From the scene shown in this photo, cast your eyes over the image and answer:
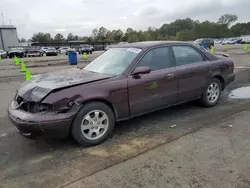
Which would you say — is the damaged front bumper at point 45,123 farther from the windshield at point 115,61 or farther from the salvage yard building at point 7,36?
the salvage yard building at point 7,36

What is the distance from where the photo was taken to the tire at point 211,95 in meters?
5.15

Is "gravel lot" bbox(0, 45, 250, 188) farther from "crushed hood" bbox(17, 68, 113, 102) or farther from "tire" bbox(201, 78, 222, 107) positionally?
"crushed hood" bbox(17, 68, 113, 102)

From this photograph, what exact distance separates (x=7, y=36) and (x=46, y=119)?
60.4 meters

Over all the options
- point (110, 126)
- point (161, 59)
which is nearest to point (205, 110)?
point (161, 59)

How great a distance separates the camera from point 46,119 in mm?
3209

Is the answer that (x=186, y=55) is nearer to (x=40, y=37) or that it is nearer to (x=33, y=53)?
(x=33, y=53)

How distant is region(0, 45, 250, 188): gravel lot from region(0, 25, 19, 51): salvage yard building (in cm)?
5785

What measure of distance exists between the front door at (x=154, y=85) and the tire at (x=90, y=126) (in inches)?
19.4

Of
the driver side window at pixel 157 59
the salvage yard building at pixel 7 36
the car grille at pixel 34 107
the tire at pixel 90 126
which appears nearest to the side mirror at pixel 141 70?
the driver side window at pixel 157 59

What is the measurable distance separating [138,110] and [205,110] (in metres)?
1.87

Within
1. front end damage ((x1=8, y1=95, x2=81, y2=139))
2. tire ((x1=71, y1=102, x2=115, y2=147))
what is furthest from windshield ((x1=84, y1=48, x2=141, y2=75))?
front end damage ((x1=8, y1=95, x2=81, y2=139))

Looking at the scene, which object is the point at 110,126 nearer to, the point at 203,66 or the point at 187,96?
the point at 187,96

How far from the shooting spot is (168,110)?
5254 mm

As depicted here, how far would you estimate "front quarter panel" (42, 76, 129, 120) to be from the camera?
3303mm
